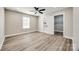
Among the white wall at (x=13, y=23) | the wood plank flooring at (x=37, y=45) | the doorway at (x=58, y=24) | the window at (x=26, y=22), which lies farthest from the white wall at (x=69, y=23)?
the window at (x=26, y=22)

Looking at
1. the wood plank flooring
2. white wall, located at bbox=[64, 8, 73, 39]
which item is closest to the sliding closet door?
white wall, located at bbox=[64, 8, 73, 39]

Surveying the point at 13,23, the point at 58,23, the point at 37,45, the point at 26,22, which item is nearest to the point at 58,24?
the point at 58,23

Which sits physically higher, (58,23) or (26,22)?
(26,22)

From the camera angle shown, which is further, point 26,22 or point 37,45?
point 26,22

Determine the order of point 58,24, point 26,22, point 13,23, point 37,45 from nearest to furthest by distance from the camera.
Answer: point 37,45 < point 13,23 < point 26,22 < point 58,24

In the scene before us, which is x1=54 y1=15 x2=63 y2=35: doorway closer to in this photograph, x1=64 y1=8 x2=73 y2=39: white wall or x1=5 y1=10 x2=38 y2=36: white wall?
x1=64 y1=8 x2=73 y2=39: white wall

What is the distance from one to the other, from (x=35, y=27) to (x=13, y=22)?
12.9 ft

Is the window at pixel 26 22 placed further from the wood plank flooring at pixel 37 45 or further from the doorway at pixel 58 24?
the wood plank flooring at pixel 37 45

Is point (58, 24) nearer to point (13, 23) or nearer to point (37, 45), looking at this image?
point (13, 23)
